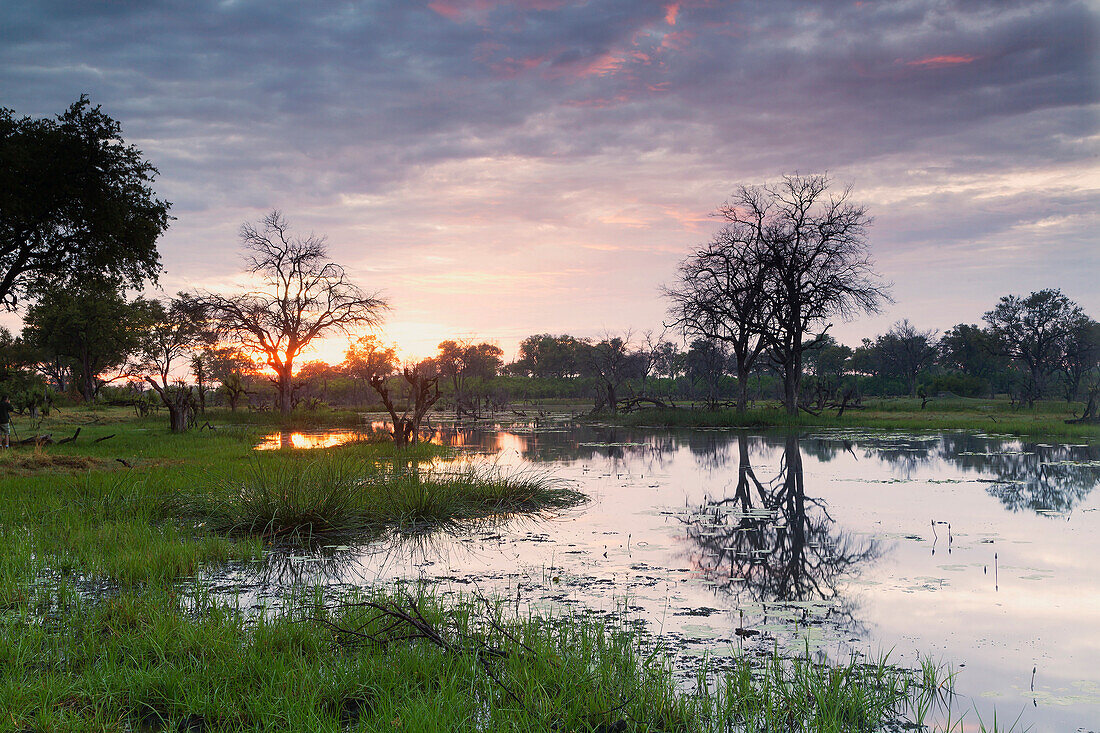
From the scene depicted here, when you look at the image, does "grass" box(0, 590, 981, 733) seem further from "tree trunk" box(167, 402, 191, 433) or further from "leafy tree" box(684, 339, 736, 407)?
"leafy tree" box(684, 339, 736, 407)

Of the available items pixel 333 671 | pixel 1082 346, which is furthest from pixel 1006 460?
pixel 1082 346

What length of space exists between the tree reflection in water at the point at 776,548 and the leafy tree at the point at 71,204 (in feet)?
67.6

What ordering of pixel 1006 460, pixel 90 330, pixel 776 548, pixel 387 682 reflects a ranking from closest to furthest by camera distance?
pixel 387 682
pixel 776 548
pixel 1006 460
pixel 90 330

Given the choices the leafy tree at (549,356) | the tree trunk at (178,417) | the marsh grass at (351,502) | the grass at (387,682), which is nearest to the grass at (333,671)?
the grass at (387,682)

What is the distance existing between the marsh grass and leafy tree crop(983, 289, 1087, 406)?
8118 centimetres

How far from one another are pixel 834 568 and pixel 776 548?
1.14 m

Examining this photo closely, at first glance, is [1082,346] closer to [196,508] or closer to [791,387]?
[791,387]

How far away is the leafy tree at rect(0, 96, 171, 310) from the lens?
20094 millimetres

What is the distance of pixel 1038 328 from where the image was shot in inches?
3078

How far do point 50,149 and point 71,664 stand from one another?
70.8 feet

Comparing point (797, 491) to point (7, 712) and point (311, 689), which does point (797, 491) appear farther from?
point (7, 712)

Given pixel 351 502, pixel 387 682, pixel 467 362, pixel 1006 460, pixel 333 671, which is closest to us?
pixel 387 682

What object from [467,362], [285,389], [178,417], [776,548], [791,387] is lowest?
[776,548]

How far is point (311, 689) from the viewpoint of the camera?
4305 mm
